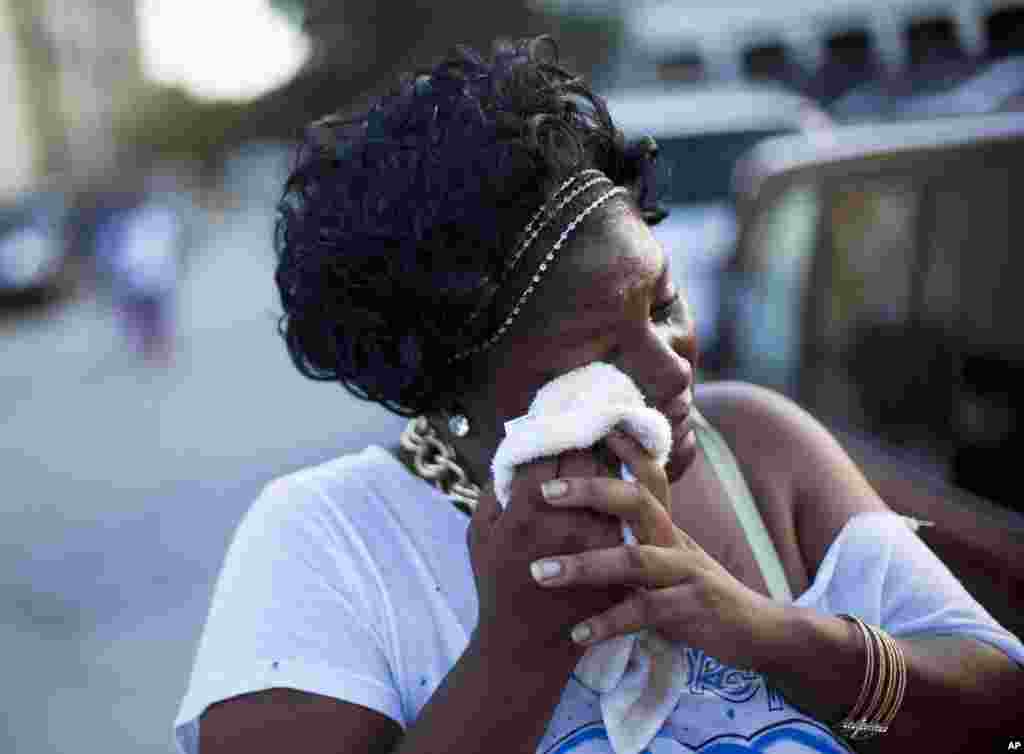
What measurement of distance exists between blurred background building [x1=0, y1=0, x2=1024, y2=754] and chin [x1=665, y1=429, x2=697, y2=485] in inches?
19.2

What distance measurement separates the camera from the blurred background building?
2.69m

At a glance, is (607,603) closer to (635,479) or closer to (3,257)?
(635,479)

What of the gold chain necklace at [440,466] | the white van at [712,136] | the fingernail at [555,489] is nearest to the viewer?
the fingernail at [555,489]

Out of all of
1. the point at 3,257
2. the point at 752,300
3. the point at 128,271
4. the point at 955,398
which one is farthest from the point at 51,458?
Answer: the point at 3,257

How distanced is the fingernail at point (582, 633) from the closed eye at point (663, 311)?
437mm

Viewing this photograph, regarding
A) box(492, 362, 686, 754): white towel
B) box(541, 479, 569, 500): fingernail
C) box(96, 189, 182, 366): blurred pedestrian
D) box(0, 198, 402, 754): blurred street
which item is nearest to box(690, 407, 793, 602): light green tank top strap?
box(492, 362, 686, 754): white towel

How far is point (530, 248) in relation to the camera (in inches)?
54.2

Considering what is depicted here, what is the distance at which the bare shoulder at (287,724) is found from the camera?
1325 mm

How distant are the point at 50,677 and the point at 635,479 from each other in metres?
4.02

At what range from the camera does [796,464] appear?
5.62ft

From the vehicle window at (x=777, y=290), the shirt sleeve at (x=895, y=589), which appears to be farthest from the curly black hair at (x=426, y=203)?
the vehicle window at (x=777, y=290)

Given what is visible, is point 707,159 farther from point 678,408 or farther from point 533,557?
point 533,557

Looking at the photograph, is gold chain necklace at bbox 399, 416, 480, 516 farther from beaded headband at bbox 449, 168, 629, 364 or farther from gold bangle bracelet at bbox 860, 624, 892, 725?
gold bangle bracelet at bbox 860, 624, 892, 725

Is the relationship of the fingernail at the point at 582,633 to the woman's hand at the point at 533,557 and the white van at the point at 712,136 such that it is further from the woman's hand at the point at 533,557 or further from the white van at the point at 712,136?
the white van at the point at 712,136
